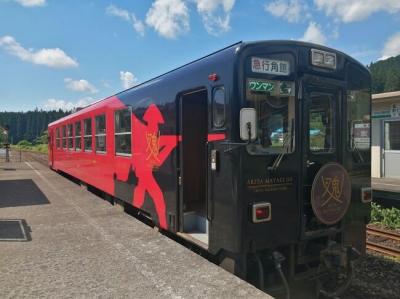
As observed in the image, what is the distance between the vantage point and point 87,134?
1077cm

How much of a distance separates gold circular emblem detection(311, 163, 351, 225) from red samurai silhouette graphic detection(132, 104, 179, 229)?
76.6 inches

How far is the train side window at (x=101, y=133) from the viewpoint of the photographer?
8.80m

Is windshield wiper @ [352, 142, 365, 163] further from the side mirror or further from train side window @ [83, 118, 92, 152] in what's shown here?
train side window @ [83, 118, 92, 152]

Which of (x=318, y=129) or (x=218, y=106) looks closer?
(x=218, y=106)

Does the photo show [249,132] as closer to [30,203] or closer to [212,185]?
[212,185]

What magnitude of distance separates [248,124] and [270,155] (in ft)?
1.63

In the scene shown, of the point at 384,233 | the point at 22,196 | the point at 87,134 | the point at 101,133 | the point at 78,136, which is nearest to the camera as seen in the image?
the point at 384,233

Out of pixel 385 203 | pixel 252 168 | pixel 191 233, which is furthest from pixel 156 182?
pixel 385 203

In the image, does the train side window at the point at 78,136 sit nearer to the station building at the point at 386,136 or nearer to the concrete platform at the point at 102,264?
the concrete platform at the point at 102,264

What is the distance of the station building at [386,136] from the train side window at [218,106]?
12759mm

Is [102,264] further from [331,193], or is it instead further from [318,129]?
[318,129]

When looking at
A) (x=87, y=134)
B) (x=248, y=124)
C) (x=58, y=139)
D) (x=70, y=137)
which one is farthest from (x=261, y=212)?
(x=58, y=139)

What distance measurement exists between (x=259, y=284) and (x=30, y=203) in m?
6.81

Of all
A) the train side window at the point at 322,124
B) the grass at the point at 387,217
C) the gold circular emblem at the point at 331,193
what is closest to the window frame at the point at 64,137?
the grass at the point at 387,217
